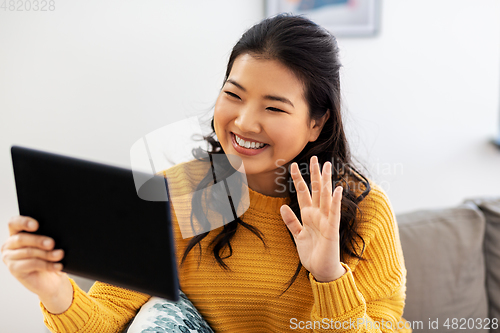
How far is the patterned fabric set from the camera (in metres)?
0.91

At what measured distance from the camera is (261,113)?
0.93 metres

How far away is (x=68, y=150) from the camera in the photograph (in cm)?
126

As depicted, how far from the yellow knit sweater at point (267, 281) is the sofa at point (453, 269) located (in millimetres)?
246

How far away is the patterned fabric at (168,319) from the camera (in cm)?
91

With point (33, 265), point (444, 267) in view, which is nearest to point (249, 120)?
point (33, 265)

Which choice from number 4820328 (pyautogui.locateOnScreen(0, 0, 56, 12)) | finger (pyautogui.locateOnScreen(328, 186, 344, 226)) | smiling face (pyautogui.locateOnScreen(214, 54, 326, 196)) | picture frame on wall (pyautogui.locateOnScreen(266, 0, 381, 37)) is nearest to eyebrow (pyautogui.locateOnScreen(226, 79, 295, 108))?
smiling face (pyautogui.locateOnScreen(214, 54, 326, 196))

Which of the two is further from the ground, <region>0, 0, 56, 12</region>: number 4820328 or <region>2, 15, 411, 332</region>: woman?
<region>0, 0, 56, 12</region>: number 4820328

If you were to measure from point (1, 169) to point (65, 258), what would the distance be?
561 millimetres

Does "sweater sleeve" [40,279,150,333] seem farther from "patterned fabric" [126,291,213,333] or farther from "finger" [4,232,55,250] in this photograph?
"finger" [4,232,55,250]

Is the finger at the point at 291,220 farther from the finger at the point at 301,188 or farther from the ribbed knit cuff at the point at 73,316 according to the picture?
the ribbed knit cuff at the point at 73,316

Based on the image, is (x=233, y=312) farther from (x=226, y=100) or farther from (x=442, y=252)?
(x=442, y=252)

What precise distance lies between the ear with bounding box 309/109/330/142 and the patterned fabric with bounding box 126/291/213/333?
1.76 feet

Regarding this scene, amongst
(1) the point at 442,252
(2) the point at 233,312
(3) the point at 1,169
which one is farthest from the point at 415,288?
(3) the point at 1,169

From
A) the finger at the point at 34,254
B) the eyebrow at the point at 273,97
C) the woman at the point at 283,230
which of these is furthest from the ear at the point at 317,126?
the finger at the point at 34,254
